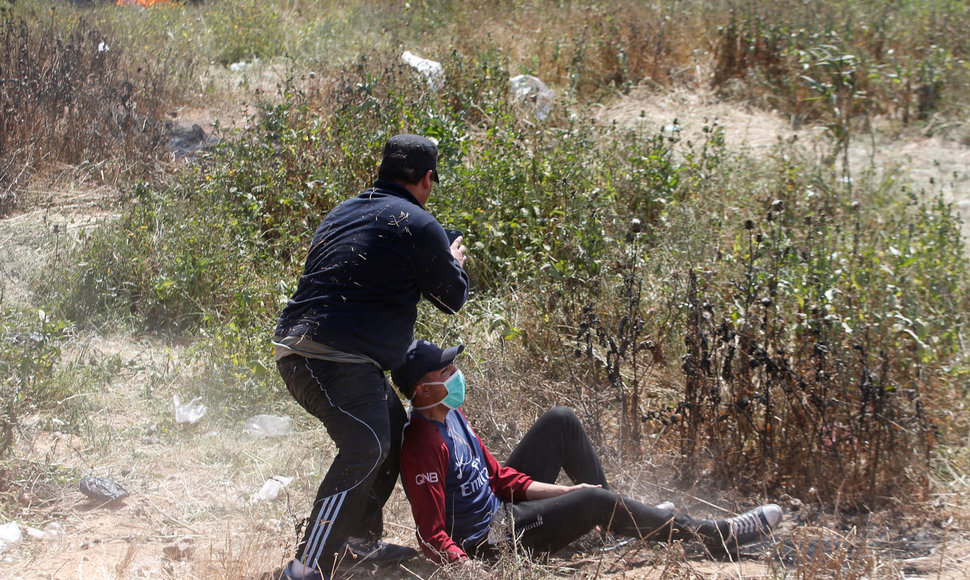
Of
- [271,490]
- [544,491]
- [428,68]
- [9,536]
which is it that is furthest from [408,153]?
[428,68]

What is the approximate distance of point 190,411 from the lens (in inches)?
183

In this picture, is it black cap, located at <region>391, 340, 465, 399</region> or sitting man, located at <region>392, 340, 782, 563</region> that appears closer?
sitting man, located at <region>392, 340, 782, 563</region>

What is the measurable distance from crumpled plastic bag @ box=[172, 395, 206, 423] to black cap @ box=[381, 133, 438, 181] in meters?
2.23

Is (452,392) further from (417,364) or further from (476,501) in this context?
(476,501)

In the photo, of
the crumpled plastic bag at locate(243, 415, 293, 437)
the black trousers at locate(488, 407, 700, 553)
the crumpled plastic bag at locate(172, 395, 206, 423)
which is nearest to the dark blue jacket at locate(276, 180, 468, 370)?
the black trousers at locate(488, 407, 700, 553)

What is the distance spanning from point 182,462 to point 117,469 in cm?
30

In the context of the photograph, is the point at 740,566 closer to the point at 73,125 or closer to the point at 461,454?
the point at 461,454

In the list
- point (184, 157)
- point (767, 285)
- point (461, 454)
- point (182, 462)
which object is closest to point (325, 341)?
point (461, 454)

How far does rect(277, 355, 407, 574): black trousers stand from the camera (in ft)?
9.57

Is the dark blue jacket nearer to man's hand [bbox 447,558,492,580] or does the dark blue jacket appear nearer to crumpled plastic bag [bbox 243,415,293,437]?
man's hand [bbox 447,558,492,580]

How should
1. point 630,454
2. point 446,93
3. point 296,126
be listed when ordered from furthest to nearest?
point 446,93, point 296,126, point 630,454

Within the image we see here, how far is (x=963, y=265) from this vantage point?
5246mm

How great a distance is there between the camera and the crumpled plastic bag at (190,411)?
4.59m

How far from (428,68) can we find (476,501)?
18.4 feet
